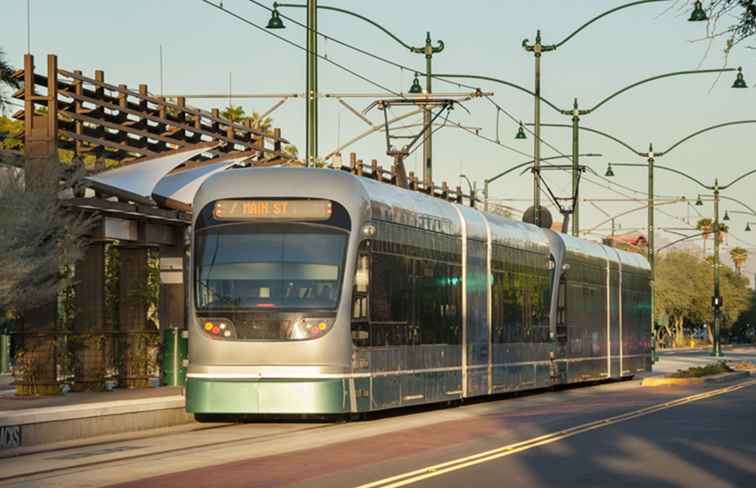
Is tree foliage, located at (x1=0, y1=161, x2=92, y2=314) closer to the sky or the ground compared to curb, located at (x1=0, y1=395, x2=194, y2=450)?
closer to the sky

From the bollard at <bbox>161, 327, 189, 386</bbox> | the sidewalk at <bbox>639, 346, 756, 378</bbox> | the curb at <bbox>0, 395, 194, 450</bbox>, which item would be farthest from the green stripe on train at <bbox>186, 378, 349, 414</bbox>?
the sidewalk at <bbox>639, 346, 756, 378</bbox>

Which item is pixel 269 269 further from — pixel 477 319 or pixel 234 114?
pixel 234 114

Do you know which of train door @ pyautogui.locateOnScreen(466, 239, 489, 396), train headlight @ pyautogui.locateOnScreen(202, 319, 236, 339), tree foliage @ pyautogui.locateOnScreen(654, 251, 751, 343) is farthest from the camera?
tree foliage @ pyautogui.locateOnScreen(654, 251, 751, 343)

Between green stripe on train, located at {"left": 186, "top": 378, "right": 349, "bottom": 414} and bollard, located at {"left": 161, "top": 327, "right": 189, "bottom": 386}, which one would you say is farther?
bollard, located at {"left": 161, "top": 327, "right": 189, "bottom": 386}

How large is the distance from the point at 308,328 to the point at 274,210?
1764 mm

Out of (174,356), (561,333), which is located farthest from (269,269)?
(561,333)

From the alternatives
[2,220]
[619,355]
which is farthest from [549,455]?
[619,355]

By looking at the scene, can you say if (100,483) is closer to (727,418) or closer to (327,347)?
(327,347)

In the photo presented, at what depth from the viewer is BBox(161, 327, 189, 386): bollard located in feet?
98.1

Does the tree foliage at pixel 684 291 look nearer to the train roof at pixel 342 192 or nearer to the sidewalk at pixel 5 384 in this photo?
the sidewalk at pixel 5 384

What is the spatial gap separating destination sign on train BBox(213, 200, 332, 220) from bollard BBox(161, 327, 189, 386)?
6.89m

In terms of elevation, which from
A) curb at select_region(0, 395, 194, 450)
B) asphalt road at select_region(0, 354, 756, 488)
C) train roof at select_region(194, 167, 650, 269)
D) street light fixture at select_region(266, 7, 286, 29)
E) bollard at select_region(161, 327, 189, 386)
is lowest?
asphalt road at select_region(0, 354, 756, 488)

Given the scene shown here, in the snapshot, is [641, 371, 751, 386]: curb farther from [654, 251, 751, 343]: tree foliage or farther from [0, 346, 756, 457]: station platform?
[654, 251, 751, 343]: tree foliage

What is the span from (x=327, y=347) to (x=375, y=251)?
1.99m
